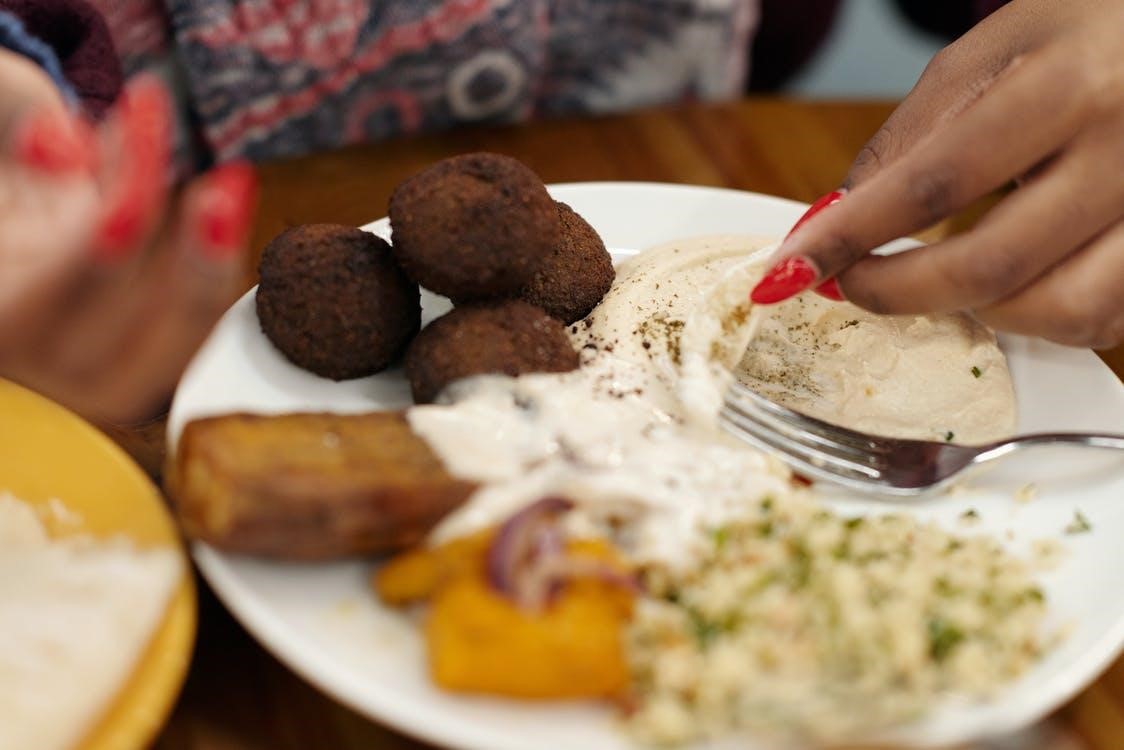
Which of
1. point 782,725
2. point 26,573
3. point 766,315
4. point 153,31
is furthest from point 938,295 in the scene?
point 153,31

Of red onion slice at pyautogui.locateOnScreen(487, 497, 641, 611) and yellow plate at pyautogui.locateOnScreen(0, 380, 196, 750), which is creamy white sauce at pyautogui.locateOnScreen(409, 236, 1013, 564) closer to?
red onion slice at pyautogui.locateOnScreen(487, 497, 641, 611)

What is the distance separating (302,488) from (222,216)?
323 millimetres

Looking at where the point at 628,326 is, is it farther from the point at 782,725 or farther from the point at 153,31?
the point at 153,31

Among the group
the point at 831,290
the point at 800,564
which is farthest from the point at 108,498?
the point at 831,290

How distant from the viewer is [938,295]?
5.11 feet

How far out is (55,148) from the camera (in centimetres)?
118

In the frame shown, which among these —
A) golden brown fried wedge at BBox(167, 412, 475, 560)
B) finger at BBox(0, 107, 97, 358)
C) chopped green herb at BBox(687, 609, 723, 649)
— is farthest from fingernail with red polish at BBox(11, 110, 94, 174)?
chopped green herb at BBox(687, 609, 723, 649)

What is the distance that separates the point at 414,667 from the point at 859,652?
483mm

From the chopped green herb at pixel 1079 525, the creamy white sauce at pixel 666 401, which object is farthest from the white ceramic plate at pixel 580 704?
the creamy white sauce at pixel 666 401

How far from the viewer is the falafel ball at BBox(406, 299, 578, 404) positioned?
153 cm

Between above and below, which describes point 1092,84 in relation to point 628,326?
above

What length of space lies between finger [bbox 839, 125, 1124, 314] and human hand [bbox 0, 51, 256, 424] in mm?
931

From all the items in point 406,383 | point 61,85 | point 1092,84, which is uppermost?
point 1092,84

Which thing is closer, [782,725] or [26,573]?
[782,725]
